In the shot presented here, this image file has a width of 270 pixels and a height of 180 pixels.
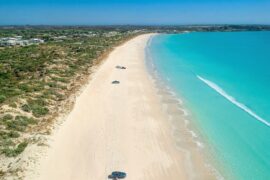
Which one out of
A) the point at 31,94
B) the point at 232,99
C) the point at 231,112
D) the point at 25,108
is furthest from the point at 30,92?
the point at 232,99

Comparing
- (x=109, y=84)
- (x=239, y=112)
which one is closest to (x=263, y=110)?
(x=239, y=112)

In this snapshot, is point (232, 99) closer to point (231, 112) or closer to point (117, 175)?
point (231, 112)

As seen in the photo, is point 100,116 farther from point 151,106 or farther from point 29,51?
point 29,51

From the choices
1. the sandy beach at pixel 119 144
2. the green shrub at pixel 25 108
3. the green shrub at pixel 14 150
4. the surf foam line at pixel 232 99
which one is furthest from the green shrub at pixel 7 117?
the surf foam line at pixel 232 99

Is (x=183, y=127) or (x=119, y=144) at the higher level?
(x=119, y=144)

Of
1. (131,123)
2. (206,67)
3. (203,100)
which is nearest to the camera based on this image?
(131,123)

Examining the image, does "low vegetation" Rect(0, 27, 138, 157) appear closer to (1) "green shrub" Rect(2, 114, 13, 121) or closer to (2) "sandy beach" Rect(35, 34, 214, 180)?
(1) "green shrub" Rect(2, 114, 13, 121)

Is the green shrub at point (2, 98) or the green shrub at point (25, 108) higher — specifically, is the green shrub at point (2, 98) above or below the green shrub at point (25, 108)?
above

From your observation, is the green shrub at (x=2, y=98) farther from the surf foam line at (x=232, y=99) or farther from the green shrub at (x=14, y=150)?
the surf foam line at (x=232, y=99)
